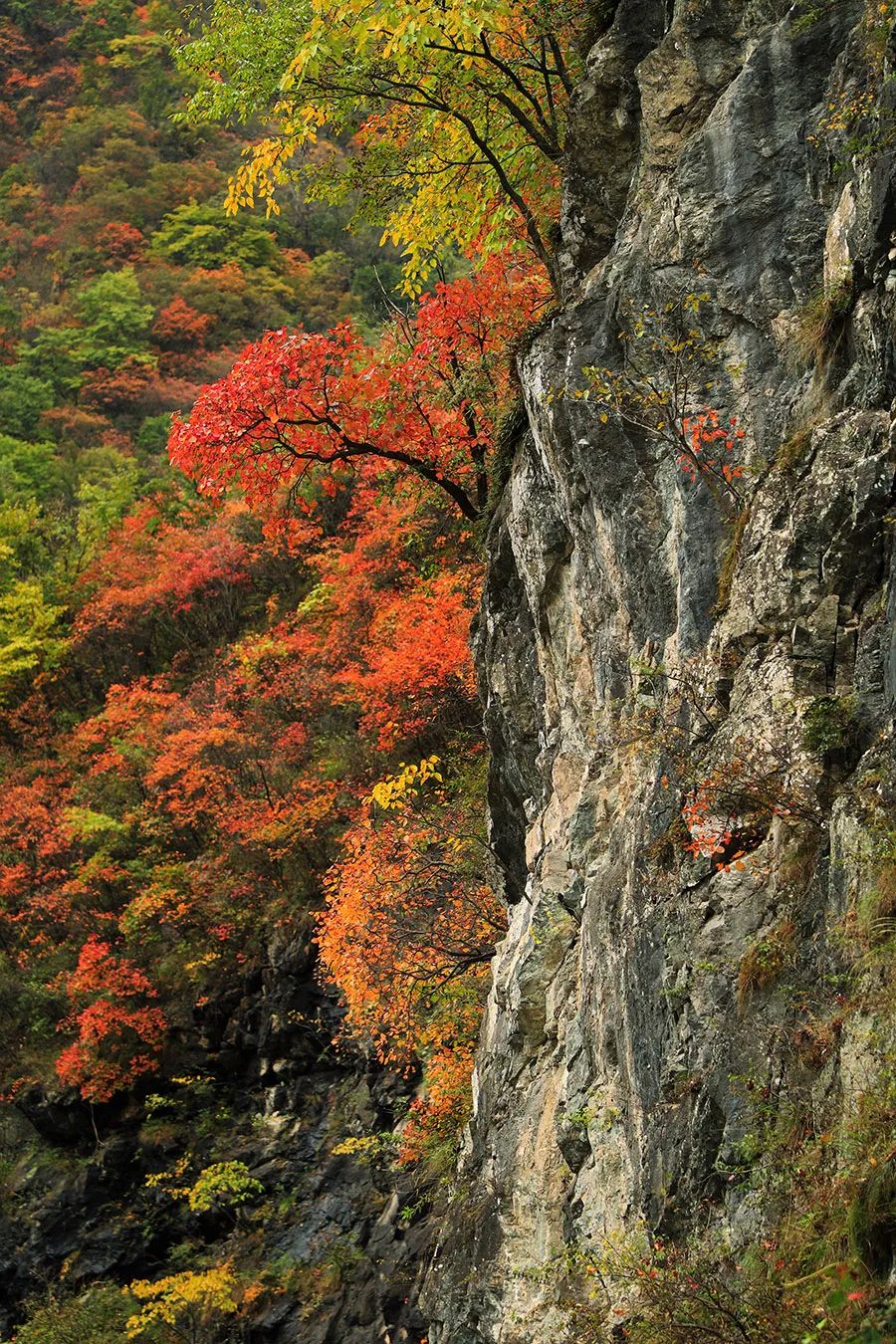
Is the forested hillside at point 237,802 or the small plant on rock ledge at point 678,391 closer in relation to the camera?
the small plant on rock ledge at point 678,391

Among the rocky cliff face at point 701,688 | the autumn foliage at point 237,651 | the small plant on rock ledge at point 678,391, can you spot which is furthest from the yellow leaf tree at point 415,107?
the small plant on rock ledge at point 678,391

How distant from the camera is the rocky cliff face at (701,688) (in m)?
4.55

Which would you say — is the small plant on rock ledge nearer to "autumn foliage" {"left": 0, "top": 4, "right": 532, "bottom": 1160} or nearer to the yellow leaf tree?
the yellow leaf tree

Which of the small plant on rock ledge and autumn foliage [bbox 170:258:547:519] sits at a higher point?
autumn foliage [bbox 170:258:547:519]

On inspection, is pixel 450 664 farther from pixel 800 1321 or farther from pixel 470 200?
pixel 800 1321

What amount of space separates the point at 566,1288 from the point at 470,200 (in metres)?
9.12

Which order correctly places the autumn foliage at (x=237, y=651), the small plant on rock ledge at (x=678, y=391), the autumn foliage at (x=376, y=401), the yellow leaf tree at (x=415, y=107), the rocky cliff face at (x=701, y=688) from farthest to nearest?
the autumn foliage at (x=237, y=651) < the autumn foliage at (x=376, y=401) < the yellow leaf tree at (x=415, y=107) < the small plant on rock ledge at (x=678, y=391) < the rocky cliff face at (x=701, y=688)

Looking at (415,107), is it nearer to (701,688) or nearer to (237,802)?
(701,688)

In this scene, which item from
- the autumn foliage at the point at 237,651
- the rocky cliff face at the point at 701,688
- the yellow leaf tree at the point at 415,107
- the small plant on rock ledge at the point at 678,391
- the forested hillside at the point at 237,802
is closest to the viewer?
the rocky cliff face at the point at 701,688

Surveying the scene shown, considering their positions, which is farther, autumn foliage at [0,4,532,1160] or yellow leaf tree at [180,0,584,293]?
autumn foliage at [0,4,532,1160]

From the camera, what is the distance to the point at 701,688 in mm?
5785

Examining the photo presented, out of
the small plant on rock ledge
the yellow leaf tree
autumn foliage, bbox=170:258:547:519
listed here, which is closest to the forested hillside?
autumn foliage, bbox=170:258:547:519

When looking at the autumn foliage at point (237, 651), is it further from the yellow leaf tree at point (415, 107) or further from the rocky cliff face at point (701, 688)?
the rocky cliff face at point (701, 688)

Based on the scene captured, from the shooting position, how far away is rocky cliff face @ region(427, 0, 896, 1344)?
4.55 metres
